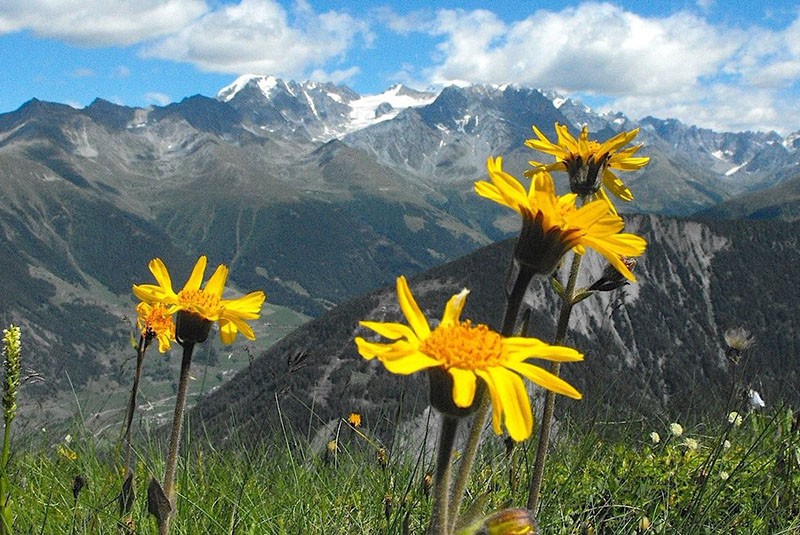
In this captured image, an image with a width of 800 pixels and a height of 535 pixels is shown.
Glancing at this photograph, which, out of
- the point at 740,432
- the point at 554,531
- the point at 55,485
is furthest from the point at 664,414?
the point at 55,485

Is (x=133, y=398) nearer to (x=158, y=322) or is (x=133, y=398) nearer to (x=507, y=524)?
(x=158, y=322)

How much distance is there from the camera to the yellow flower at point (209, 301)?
313 cm

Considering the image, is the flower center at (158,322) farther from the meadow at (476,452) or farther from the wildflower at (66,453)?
the wildflower at (66,453)

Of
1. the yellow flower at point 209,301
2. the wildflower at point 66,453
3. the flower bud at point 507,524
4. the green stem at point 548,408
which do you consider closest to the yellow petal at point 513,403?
the flower bud at point 507,524

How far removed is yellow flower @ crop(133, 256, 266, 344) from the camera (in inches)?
123

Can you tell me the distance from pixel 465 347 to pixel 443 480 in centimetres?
41

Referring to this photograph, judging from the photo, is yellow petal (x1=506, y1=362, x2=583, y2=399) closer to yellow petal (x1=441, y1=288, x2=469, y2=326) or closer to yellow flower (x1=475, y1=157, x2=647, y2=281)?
yellow petal (x1=441, y1=288, x2=469, y2=326)

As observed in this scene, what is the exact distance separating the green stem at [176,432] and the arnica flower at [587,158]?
6.52 feet

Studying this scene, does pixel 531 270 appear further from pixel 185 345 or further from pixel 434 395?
pixel 185 345

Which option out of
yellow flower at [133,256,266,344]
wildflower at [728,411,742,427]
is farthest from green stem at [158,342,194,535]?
wildflower at [728,411,742,427]

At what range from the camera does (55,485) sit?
17.3 feet

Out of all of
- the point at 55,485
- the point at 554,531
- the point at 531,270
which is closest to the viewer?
the point at 531,270

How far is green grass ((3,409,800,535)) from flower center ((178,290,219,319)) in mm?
1001

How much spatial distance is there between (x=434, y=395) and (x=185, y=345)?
1.50 m
